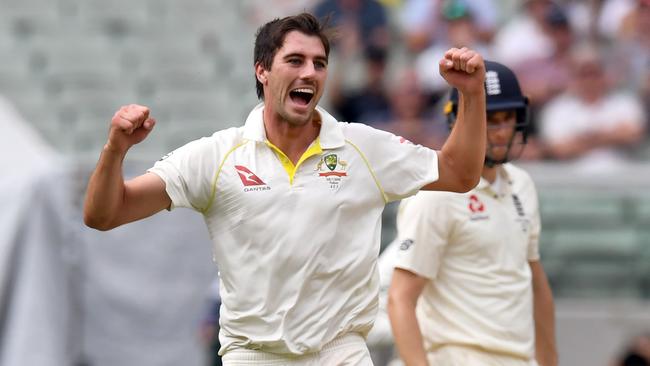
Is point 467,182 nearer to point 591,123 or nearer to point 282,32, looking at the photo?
point 282,32

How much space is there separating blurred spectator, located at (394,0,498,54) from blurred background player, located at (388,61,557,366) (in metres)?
5.88

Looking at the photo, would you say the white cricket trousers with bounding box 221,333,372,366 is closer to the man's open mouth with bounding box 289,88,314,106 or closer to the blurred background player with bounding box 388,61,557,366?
the blurred background player with bounding box 388,61,557,366

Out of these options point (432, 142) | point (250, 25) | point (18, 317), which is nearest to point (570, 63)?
point (432, 142)

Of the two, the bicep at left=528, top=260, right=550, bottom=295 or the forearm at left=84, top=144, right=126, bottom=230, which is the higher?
the forearm at left=84, top=144, right=126, bottom=230

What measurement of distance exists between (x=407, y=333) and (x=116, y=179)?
151cm

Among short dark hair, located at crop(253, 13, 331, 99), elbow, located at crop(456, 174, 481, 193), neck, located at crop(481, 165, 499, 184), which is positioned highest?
short dark hair, located at crop(253, 13, 331, 99)

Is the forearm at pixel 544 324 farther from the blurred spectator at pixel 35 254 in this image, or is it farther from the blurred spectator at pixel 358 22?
the blurred spectator at pixel 358 22

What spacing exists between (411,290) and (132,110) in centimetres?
160

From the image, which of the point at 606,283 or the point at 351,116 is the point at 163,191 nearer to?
the point at 606,283

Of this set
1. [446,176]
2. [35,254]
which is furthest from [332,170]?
[35,254]

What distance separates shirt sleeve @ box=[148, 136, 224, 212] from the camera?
439 cm

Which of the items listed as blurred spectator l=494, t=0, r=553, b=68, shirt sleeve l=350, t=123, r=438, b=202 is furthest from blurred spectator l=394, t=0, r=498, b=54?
shirt sleeve l=350, t=123, r=438, b=202

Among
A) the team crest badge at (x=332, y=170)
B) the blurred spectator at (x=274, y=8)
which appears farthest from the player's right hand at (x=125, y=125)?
the blurred spectator at (x=274, y=8)

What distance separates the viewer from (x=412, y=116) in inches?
413
